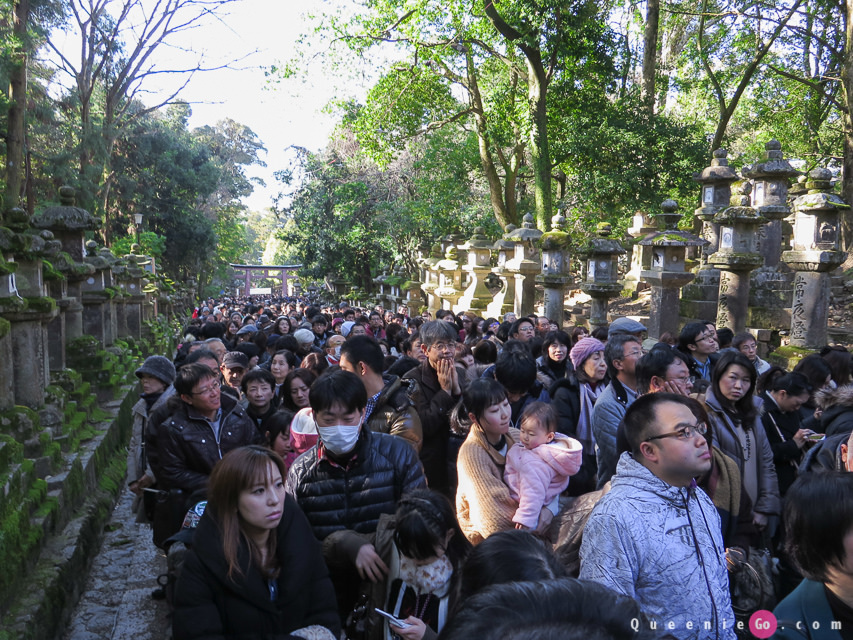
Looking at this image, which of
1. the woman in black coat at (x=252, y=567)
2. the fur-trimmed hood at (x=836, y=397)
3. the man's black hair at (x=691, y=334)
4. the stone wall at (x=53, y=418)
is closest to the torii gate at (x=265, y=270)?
the stone wall at (x=53, y=418)

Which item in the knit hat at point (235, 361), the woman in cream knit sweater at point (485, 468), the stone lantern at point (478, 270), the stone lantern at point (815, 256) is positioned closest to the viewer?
the woman in cream knit sweater at point (485, 468)

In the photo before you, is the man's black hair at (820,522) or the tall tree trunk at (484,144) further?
the tall tree trunk at (484,144)

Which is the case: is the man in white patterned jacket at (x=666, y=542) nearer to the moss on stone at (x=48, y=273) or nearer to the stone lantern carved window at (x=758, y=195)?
the moss on stone at (x=48, y=273)

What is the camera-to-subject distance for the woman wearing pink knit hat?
4.60 metres

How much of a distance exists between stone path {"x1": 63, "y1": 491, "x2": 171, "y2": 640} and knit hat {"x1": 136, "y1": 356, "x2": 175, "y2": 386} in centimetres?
157

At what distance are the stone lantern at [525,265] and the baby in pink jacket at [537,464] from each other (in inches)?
392

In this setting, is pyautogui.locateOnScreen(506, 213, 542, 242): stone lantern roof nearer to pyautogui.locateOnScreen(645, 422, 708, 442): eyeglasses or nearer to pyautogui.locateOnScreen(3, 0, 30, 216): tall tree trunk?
pyautogui.locateOnScreen(3, 0, 30, 216): tall tree trunk

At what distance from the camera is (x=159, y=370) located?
5332 millimetres

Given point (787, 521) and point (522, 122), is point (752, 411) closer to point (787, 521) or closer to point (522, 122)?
point (787, 521)

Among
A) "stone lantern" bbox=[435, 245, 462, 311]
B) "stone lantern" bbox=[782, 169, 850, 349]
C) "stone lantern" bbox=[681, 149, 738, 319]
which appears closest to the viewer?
"stone lantern" bbox=[782, 169, 850, 349]

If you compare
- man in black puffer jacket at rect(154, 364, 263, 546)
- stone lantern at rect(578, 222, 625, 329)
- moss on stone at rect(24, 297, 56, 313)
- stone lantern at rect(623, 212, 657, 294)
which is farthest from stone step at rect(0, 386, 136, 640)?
stone lantern at rect(623, 212, 657, 294)

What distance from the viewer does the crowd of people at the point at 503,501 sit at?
2.02m

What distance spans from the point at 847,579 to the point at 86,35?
21805 mm

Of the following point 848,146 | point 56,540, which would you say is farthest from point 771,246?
point 56,540
